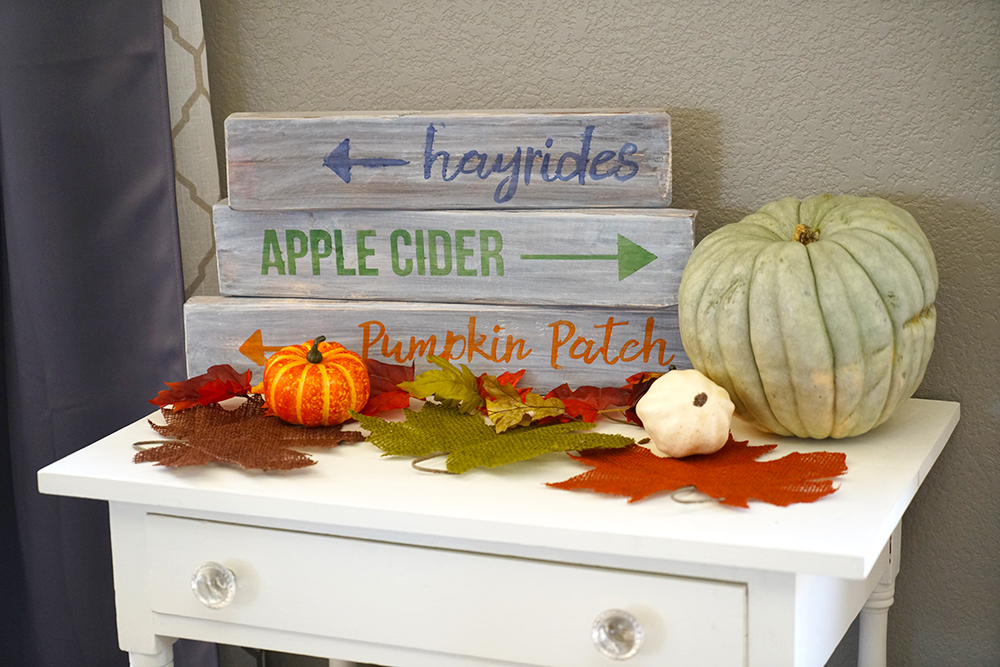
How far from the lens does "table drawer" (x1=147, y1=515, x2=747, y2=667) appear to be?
0.74 m

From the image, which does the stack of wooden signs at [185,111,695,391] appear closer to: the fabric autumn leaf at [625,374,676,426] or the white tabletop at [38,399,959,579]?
the fabric autumn leaf at [625,374,676,426]

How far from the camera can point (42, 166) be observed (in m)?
1.19

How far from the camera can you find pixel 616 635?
2.50 ft

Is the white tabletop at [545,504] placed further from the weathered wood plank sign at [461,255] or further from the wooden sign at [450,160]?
the wooden sign at [450,160]

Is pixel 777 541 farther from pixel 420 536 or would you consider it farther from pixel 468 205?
pixel 468 205

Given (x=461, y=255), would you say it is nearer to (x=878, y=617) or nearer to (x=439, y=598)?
(x=439, y=598)

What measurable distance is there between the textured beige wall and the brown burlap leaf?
490mm

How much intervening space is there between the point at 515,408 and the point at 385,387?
19 cm

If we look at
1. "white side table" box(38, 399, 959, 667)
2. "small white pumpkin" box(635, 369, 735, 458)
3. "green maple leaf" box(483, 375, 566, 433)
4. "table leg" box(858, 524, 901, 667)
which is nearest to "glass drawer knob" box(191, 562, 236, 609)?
"white side table" box(38, 399, 959, 667)

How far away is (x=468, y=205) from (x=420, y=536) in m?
0.42

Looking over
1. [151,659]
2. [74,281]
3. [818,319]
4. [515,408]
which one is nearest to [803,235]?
[818,319]

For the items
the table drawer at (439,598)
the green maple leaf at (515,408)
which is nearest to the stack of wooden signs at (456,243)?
the green maple leaf at (515,408)

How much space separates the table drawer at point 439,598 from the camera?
0.74 metres

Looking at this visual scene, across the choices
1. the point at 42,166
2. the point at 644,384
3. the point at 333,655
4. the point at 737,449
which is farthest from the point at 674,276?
the point at 42,166
